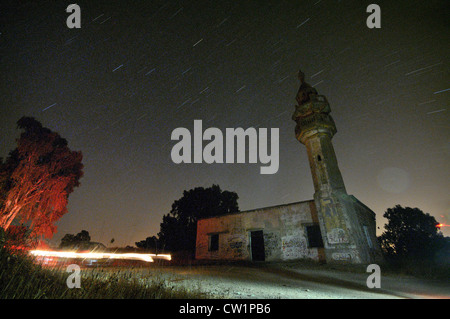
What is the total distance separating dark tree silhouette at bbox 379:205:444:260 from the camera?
28.4 meters

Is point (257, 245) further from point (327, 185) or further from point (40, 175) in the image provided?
point (40, 175)

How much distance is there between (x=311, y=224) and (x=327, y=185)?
2949 millimetres

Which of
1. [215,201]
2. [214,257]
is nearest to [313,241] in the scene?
[214,257]

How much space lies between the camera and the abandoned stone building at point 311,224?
465 inches

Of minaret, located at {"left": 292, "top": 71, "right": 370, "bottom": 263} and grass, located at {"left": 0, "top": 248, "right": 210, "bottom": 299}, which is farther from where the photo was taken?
minaret, located at {"left": 292, "top": 71, "right": 370, "bottom": 263}

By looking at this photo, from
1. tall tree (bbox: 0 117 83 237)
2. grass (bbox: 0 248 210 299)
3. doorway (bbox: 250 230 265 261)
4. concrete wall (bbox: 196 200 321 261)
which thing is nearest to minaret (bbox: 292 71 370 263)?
concrete wall (bbox: 196 200 321 261)

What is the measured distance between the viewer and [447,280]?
30.9ft

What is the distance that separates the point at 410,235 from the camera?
104ft

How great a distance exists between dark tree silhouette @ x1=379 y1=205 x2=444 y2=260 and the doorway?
88.0ft

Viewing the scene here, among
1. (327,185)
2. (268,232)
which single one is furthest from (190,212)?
(327,185)

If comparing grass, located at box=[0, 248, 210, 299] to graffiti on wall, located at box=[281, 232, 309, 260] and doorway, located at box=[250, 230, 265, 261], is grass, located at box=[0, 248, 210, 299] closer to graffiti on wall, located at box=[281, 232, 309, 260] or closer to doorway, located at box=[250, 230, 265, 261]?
graffiti on wall, located at box=[281, 232, 309, 260]

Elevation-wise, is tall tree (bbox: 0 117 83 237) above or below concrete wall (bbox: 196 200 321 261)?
above
